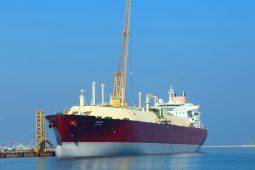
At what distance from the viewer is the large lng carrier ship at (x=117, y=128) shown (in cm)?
6806

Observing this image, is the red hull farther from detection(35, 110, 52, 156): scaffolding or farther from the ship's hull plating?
detection(35, 110, 52, 156): scaffolding

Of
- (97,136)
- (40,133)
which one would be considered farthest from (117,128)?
(40,133)

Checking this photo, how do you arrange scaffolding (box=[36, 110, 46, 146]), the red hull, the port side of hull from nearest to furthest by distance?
the red hull → the port side of hull → scaffolding (box=[36, 110, 46, 146])

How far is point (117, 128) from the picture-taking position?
70312mm

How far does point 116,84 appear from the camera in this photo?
286 feet

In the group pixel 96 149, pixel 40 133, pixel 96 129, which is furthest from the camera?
pixel 40 133

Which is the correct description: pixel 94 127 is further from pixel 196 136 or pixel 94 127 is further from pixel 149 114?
pixel 196 136

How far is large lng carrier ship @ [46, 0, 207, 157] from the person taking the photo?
2680 inches

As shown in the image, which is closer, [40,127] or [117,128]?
[117,128]

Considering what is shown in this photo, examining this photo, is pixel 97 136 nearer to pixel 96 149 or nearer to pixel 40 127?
pixel 96 149

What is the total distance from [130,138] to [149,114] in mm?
10879

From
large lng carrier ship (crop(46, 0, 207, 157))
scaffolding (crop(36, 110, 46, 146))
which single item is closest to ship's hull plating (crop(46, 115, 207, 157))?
large lng carrier ship (crop(46, 0, 207, 157))

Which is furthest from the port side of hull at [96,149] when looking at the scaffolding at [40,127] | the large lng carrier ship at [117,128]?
the scaffolding at [40,127]

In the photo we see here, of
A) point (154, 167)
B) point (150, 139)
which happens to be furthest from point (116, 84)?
point (154, 167)
